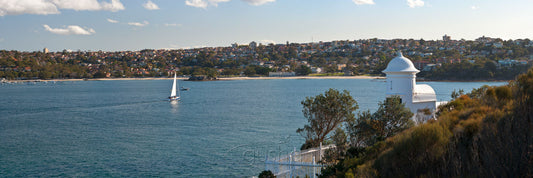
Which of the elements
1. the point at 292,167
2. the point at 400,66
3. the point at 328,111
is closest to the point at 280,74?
the point at 328,111

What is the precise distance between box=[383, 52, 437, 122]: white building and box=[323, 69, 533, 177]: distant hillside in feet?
22.2

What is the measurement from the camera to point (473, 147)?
22.2 feet

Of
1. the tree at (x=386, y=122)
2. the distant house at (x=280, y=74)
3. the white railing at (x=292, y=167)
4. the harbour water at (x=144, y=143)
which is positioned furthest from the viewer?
the distant house at (x=280, y=74)

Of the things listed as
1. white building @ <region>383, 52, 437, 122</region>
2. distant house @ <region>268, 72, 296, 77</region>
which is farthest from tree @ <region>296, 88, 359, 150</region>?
distant house @ <region>268, 72, 296, 77</region>

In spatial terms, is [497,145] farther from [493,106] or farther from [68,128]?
[68,128]

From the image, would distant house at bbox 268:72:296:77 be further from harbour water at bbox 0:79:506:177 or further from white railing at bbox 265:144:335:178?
white railing at bbox 265:144:335:178

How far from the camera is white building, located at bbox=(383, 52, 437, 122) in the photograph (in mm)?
15805

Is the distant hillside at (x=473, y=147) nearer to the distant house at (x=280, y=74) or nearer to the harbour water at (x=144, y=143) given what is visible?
the harbour water at (x=144, y=143)

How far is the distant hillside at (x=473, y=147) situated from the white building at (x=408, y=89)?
6.78 m

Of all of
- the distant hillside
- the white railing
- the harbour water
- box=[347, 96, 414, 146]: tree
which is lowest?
the harbour water

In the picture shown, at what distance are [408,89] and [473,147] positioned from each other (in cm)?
929

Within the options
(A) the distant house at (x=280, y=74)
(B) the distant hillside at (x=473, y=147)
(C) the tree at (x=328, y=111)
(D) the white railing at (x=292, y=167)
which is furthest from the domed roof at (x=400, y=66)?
(A) the distant house at (x=280, y=74)

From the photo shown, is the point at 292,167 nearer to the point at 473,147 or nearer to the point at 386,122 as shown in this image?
the point at 386,122

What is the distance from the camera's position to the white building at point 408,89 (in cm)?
1580
